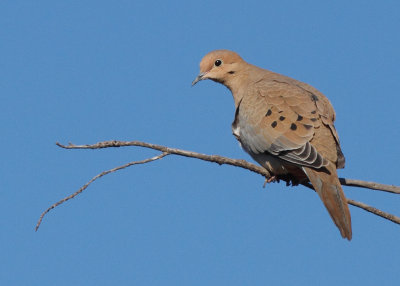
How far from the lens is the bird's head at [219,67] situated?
21.9 ft

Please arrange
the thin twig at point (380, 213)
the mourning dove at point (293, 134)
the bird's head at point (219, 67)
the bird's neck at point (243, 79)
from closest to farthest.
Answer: the thin twig at point (380, 213) → the mourning dove at point (293, 134) → the bird's neck at point (243, 79) → the bird's head at point (219, 67)

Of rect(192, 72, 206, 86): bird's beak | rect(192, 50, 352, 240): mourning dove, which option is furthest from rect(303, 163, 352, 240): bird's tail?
rect(192, 72, 206, 86): bird's beak

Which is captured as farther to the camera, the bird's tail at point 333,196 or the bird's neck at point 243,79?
the bird's neck at point 243,79

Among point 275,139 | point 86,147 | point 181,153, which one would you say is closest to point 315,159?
point 275,139

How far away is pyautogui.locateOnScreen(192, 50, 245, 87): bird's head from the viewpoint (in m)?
6.68

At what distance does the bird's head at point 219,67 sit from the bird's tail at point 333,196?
200 centimetres

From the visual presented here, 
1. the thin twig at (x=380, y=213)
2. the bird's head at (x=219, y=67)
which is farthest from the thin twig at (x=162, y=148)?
the bird's head at (x=219, y=67)

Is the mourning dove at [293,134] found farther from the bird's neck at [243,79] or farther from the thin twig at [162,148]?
the thin twig at [162,148]

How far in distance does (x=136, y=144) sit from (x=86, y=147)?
33 cm

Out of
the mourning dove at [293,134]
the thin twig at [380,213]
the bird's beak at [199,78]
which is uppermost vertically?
Result: the bird's beak at [199,78]

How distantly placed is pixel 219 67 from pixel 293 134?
67.5 inches

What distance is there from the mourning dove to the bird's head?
0.36 m

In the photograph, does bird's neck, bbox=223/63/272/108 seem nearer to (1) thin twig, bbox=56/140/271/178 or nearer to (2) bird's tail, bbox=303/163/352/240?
(2) bird's tail, bbox=303/163/352/240

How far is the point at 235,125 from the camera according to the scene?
5.93 meters
